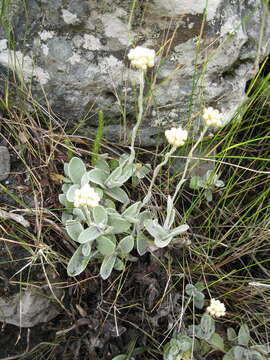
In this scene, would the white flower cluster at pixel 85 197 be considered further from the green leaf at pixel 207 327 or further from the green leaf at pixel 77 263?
the green leaf at pixel 207 327

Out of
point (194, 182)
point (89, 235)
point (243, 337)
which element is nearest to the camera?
point (89, 235)

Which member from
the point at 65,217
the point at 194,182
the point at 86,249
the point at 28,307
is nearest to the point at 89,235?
the point at 86,249

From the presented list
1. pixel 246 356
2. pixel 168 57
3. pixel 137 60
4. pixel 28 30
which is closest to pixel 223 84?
pixel 168 57

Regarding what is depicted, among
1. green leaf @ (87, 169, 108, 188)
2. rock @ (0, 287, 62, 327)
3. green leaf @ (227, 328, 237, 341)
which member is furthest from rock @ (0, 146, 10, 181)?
green leaf @ (227, 328, 237, 341)

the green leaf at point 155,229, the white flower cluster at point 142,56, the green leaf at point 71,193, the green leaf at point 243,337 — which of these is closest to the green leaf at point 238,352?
the green leaf at point 243,337

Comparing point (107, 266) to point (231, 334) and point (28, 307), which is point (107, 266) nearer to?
point (28, 307)

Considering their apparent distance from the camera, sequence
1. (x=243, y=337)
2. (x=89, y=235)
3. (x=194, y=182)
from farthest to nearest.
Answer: (x=194, y=182) < (x=243, y=337) < (x=89, y=235)

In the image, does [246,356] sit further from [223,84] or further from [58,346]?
[223,84]
